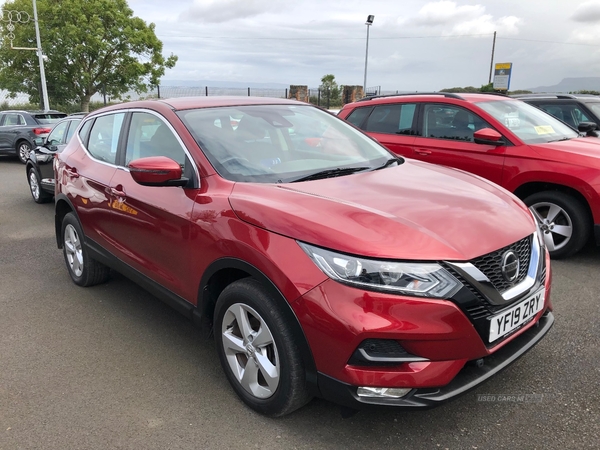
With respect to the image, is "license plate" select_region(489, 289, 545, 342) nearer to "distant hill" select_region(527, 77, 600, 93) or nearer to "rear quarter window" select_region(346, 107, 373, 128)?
"rear quarter window" select_region(346, 107, 373, 128)

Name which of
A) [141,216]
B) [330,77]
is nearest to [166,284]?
[141,216]

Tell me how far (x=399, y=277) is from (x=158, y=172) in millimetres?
1509

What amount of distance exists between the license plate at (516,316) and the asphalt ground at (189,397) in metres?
0.32

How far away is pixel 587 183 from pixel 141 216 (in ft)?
13.3

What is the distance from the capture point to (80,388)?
2.99 meters

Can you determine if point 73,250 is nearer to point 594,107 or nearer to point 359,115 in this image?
point 359,115

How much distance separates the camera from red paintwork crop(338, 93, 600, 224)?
4758 millimetres

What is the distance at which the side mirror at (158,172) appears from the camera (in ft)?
9.25

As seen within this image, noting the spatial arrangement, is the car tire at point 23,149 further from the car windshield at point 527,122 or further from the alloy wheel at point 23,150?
the car windshield at point 527,122

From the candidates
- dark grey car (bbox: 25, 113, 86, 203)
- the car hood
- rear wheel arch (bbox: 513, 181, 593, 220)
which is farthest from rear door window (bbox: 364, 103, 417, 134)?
dark grey car (bbox: 25, 113, 86, 203)

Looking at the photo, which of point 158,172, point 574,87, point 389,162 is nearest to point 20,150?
point 158,172

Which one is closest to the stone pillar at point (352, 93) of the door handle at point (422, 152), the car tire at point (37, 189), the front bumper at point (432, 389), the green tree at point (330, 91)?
the green tree at point (330, 91)

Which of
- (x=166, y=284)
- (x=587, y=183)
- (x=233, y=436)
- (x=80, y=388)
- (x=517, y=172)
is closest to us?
(x=233, y=436)

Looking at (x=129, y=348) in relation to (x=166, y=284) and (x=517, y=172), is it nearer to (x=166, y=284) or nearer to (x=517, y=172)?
(x=166, y=284)
